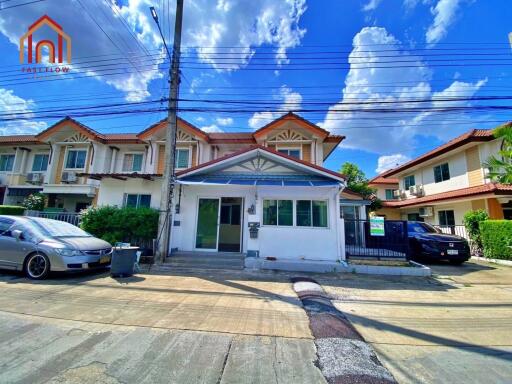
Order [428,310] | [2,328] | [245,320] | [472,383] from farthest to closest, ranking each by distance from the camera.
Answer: [428,310] → [245,320] → [2,328] → [472,383]

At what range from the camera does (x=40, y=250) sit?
6598 millimetres

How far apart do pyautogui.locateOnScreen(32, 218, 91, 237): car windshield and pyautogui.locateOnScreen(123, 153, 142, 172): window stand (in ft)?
30.2

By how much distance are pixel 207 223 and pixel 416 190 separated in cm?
1833

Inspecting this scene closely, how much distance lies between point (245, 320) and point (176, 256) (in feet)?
19.1

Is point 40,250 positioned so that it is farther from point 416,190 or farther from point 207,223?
point 416,190

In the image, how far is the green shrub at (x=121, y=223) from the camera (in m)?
9.66

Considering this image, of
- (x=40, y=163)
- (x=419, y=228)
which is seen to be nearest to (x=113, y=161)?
(x=40, y=163)

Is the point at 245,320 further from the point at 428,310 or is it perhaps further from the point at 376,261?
the point at 376,261

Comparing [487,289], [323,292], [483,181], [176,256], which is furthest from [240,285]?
[483,181]

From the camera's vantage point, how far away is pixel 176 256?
9328mm

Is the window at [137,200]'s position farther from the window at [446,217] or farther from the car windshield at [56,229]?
the window at [446,217]

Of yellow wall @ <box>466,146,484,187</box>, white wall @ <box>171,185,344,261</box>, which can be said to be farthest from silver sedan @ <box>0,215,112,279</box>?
yellow wall @ <box>466,146,484,187</box>

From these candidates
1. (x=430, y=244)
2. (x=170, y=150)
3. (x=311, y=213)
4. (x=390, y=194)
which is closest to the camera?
(x=170, y=150)

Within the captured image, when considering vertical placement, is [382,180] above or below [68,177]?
above
